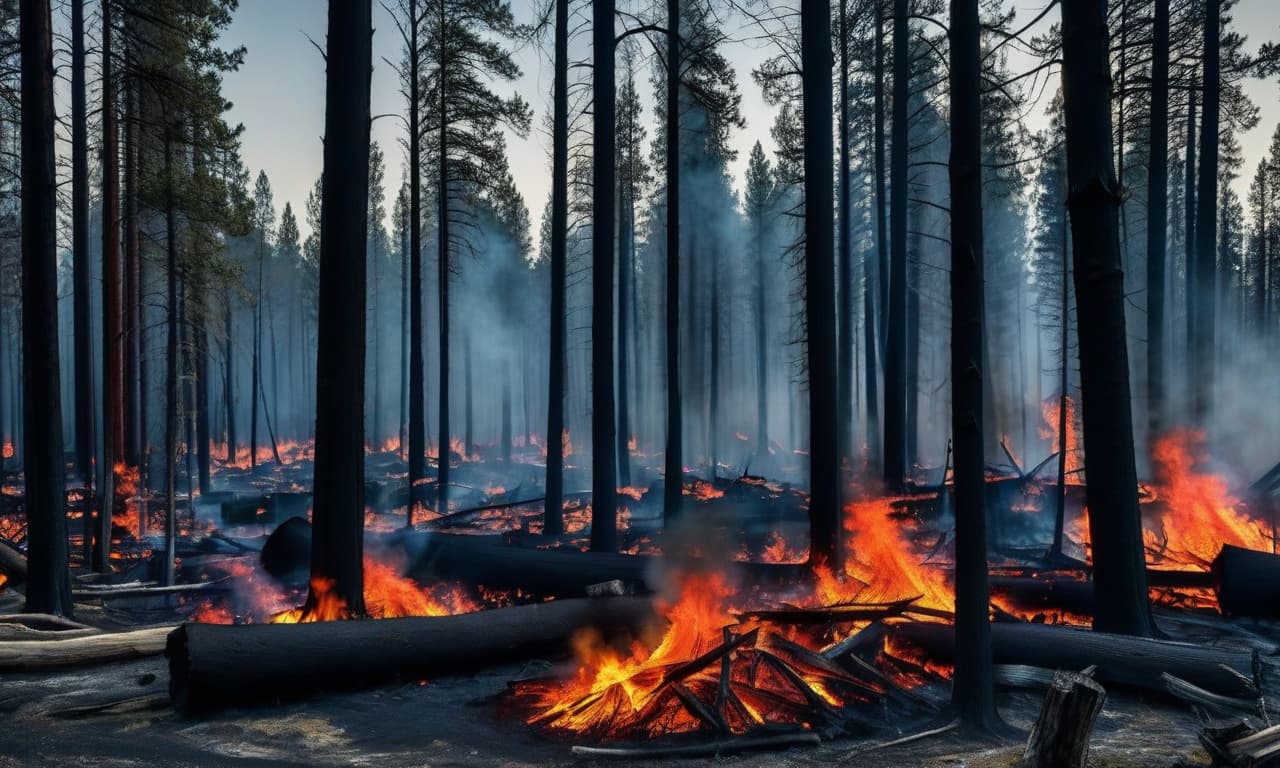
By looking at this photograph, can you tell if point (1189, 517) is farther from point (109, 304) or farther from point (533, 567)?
point (109, 304)

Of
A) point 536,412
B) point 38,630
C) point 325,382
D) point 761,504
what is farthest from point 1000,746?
point 536,412

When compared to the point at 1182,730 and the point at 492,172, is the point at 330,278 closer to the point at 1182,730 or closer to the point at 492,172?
the point at 1182,730

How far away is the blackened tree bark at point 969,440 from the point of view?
5520 mm

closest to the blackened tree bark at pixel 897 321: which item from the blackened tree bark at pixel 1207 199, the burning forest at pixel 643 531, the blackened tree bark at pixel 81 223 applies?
the burning forest at pixel 643 531

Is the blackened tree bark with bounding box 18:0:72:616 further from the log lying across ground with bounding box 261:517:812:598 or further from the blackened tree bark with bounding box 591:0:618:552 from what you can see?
the blackened tree bark with bounding box 591:0:618:552

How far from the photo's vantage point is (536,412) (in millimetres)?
73750

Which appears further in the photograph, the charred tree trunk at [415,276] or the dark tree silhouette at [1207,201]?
the charred tree trunk at [415,276]

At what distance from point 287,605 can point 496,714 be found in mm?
6068

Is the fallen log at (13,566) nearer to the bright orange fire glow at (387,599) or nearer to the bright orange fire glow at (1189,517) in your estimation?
the bright orange fire glow at (387,599)

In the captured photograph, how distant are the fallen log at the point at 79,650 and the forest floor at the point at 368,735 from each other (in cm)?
17

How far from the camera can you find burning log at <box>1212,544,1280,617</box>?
8539 mm

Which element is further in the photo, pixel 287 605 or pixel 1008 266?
pixel 1008 266

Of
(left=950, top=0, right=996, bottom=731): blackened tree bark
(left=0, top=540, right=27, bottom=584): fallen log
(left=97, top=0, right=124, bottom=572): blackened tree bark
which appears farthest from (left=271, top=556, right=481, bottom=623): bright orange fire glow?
(left=97, top=0, right=124, bottom=572): blackened tree bark

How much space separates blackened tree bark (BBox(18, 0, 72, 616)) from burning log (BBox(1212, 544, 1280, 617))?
13.7 m
